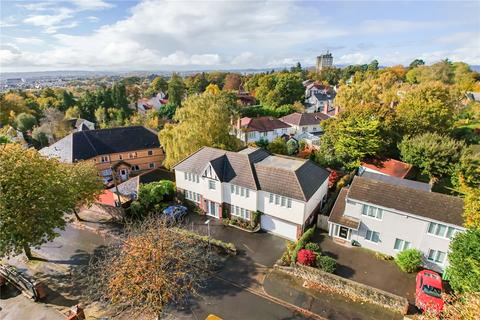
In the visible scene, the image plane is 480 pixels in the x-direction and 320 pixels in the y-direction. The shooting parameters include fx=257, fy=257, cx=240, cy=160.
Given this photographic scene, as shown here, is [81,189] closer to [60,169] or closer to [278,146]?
[60,169]

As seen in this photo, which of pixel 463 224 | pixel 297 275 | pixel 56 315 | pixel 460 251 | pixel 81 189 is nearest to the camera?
pixel 460 251

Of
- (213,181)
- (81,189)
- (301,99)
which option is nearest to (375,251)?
(213,181)

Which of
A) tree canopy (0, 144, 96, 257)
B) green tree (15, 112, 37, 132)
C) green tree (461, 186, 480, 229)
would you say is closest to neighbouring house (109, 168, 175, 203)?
tree canopy (0, 144, 96, 257)

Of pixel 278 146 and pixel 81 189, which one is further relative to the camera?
pixel 278 146

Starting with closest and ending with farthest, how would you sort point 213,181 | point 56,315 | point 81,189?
point 56,315
point 81,189
point 213,181

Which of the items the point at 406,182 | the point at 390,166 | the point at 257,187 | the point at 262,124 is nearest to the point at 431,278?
the point at 406,182

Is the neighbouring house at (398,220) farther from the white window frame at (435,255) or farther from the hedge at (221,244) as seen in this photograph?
the hedge at (221,244)

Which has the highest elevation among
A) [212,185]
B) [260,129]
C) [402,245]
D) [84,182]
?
[84,182]

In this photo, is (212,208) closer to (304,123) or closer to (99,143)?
(99,143)
